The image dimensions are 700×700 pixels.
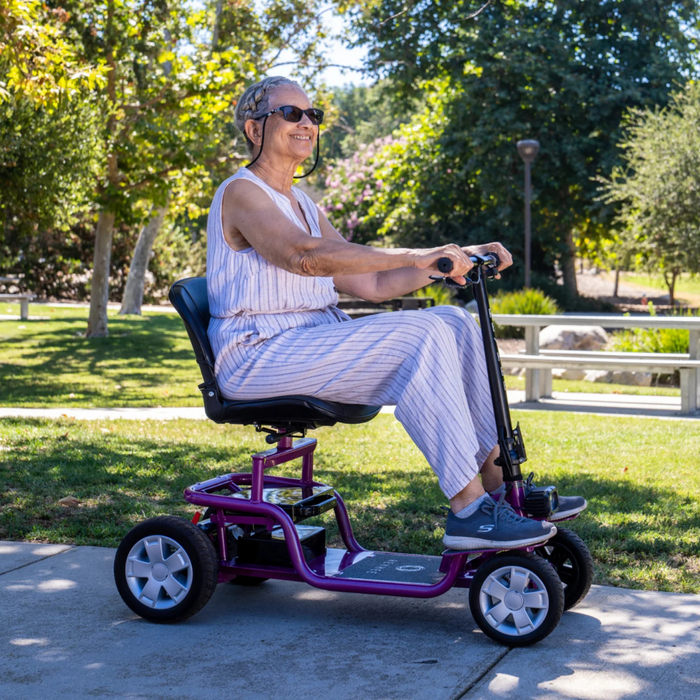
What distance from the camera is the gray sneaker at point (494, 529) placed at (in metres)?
2.77

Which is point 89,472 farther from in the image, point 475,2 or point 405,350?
point 475,2

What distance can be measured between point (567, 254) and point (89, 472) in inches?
843

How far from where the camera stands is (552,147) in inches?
903

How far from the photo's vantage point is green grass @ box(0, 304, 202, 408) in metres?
9.49

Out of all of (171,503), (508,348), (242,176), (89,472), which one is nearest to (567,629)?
(242,176)

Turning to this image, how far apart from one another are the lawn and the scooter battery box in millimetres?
5911

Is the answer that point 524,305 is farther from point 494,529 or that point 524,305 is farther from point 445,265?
point 494,529

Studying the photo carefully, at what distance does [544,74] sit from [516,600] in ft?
68.2

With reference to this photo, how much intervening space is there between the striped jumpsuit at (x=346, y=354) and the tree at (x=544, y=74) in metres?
19.4

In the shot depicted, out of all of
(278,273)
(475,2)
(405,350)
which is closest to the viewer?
(405,350)

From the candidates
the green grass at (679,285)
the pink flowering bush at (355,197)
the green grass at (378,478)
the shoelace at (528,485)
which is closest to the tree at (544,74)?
the pink flowering bush at (355,197)

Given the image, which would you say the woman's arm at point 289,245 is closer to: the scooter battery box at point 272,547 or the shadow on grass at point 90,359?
the scooter battery box at point 272,547

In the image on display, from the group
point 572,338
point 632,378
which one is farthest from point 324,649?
point 572,338

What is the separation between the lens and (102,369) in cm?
1209
